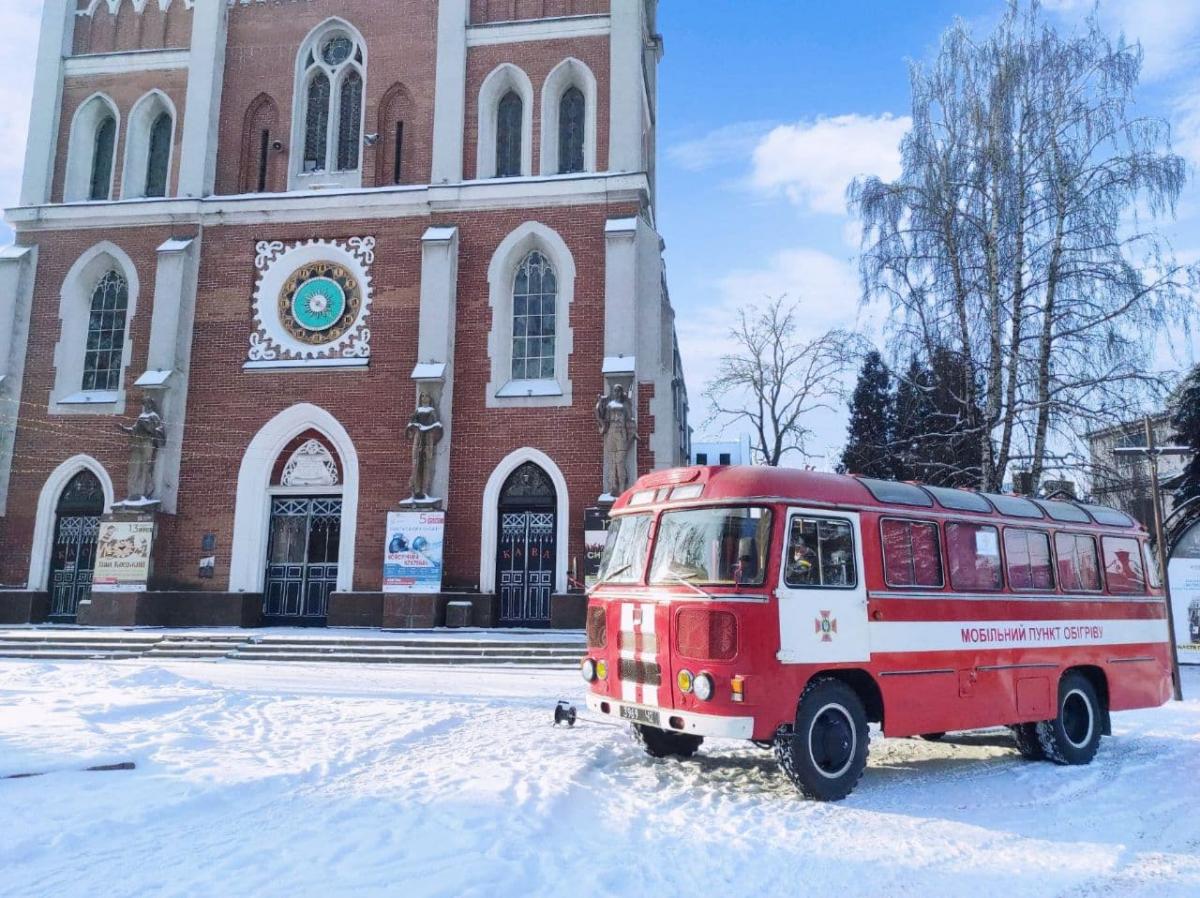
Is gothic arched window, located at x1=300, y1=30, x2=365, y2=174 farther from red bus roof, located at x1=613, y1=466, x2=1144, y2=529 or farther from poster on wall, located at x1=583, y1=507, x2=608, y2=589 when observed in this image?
red bus roof, located at x1=613, y1=466, x2=1144, y2=529

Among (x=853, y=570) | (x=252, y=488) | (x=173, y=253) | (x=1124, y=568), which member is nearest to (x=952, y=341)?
(x=1124, y=568)

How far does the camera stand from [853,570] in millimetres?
7445

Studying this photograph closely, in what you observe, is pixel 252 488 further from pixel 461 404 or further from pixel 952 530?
pixel 952 530

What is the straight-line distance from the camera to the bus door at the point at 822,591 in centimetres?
692

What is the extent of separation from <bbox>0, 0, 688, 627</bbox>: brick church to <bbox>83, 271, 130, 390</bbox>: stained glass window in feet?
0.21

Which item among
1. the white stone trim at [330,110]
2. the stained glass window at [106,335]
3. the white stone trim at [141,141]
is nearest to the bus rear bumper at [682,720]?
the white stone trim at [330,110]

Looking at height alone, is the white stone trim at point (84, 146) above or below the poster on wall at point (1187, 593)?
above

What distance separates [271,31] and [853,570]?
70.0 ft

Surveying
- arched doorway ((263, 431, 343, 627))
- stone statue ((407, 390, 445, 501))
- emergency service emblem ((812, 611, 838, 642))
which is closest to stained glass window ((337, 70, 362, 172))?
arched doorway ((263, 431, 343, 627))

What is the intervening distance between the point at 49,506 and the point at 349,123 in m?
11.3

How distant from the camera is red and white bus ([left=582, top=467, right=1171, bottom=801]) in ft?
22.4

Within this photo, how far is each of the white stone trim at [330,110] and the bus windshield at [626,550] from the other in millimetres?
16011

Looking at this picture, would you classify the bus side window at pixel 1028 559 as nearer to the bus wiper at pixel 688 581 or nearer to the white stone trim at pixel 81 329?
the bus wiper at pixel 688 581

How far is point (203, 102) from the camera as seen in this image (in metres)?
21.8
